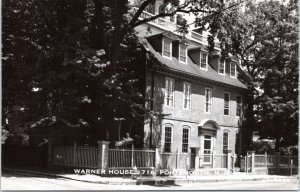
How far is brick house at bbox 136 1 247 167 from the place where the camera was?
26067 millimetres

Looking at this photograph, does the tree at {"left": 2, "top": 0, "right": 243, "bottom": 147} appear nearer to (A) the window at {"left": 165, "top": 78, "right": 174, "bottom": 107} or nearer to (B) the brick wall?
(B) the brick wall

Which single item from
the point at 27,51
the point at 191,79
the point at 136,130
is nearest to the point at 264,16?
the point at 191,79

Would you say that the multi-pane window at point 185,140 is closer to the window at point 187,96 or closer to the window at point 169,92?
the window at point 187,96

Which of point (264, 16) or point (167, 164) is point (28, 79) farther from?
point (264, 16)

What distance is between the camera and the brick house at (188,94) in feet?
85.5

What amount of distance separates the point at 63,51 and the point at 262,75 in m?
18.3

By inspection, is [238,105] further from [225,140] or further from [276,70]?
[276,70]

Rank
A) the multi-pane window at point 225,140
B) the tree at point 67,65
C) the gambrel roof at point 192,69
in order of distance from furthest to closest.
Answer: the multi-pane window at point 225,140 < the gambrel roof at point 192,69 < the tree at point 67,65

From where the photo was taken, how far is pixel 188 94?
28562 mm

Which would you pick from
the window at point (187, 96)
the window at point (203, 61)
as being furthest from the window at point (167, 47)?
the window at point (203, 61)

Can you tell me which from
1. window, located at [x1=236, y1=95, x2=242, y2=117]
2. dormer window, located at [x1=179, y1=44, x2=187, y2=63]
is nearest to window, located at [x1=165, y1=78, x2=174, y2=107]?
dormer window, located at [x1=179, y1=44, x2=187, y2=63]

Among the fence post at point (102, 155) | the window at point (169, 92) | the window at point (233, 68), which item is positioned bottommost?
the fence post at point (102, 155)

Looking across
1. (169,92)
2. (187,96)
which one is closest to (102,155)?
(169,92)

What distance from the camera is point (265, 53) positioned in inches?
1270
